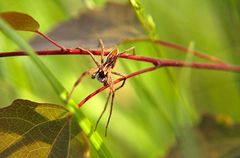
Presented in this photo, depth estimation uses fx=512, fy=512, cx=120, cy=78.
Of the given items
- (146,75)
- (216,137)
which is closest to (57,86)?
(216,137)

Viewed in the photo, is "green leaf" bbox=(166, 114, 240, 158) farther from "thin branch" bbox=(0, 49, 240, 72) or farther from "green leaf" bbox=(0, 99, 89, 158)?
"green leaf" bbox=(0, 99, 89, 158)

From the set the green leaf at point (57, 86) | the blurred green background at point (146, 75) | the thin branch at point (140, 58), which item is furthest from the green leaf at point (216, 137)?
the green leaf at point (57, 86)

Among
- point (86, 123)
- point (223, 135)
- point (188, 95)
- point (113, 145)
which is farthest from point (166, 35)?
point (86, 123)

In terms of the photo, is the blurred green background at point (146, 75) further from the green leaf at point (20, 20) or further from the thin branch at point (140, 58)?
the green leaf at point (20, 20)

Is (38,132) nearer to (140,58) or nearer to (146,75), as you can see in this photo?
(140,58)

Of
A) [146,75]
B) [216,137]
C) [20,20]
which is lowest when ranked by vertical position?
[216,137]
